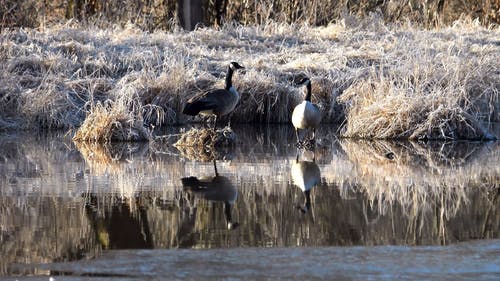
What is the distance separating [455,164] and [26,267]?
646 centimetres

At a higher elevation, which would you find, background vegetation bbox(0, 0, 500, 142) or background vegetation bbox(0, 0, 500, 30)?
background vegetation bbox(0, 0, 500, 30)

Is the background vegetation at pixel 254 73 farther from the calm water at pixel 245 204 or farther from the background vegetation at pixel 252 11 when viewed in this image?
the calm water at pixel 245 204

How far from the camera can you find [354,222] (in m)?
8.22

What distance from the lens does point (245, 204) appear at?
9023mm

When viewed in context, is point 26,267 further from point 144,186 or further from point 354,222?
point 144,186

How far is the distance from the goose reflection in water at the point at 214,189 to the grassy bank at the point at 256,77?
385 centimetres

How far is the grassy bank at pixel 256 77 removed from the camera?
1440 cm

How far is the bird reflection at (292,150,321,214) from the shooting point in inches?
364

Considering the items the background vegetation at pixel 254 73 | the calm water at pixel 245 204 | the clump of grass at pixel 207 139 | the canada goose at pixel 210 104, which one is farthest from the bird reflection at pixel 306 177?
the background vegetation at pixel 254 73

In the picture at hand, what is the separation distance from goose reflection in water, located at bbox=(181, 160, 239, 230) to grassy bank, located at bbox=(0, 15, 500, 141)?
385 cm

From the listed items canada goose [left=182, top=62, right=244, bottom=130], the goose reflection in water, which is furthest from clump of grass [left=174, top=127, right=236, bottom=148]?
the goose reflection in water

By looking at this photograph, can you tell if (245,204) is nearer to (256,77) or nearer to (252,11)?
(256,77)

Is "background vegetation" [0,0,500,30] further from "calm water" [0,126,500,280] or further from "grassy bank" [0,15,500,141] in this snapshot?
"calm water" [0,126,500,280]

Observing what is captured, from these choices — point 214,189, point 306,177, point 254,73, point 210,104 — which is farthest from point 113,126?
point 214,189
